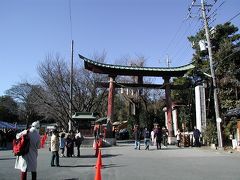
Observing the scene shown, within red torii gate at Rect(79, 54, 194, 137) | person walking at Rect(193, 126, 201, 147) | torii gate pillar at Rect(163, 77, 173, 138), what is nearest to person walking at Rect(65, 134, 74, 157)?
person walking at Rect(193, 126, 201, 147)

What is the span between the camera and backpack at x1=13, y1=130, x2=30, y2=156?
809 centimetres

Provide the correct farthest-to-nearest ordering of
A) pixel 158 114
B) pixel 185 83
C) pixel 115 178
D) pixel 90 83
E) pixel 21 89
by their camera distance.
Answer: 1. pixel 21 89
2. pixel 158 114
3. pixel 90 83
4. pixel 185 83
5. pixel 115 178

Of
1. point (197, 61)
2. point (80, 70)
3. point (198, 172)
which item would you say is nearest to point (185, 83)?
point (197, 61)

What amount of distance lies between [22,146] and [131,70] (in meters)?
24.4

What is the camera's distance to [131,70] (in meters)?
32.0

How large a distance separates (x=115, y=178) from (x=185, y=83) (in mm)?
24962

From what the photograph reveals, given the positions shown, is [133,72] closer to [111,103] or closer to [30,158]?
[111,103]

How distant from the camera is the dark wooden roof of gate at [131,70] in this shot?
3141 cm

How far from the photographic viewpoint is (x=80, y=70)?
38.2m

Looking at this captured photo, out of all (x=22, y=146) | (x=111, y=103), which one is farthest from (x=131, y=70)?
(x=22, y=146)

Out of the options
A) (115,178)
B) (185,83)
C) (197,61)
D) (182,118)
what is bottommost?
(115,178)

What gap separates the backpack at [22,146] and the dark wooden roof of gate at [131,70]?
23.3m

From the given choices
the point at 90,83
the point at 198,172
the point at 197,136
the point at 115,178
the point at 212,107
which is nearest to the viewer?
the point at 115,178

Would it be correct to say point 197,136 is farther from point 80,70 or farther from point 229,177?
point 80,70
